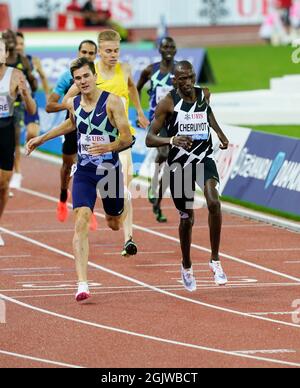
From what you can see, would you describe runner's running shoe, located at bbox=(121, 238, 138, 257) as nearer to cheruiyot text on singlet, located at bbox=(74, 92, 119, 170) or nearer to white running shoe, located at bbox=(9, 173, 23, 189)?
cheruiyot text on singlet, located at bbox=(74, 92, 119, 170)

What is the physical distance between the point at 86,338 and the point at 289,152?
7.36 m

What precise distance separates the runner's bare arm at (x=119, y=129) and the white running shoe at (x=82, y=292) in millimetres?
1186

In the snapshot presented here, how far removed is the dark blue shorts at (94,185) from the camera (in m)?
13.7

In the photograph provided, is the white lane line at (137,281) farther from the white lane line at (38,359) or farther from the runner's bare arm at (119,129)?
the white lane line at (38,359)

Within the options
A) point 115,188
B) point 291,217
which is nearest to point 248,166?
point 291,217

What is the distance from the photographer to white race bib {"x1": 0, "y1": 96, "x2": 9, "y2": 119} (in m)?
16.5

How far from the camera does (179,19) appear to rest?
56.5m

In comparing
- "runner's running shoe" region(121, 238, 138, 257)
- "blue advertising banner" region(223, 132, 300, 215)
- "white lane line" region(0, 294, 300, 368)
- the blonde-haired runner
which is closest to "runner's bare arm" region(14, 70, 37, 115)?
the blonde-haired runner

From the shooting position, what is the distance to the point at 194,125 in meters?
14.0

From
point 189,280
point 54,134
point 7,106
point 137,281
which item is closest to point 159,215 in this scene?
point 7,106

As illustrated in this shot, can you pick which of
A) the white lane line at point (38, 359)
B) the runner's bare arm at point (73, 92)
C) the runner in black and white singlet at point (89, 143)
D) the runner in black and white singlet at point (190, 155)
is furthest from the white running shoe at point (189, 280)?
the white lane line at point (38, 359)

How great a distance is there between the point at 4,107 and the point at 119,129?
312cm

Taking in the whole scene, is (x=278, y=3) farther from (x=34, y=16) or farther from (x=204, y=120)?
(x=204, y=120)

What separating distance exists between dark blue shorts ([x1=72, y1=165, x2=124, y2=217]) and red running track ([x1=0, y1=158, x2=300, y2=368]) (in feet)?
2.99
